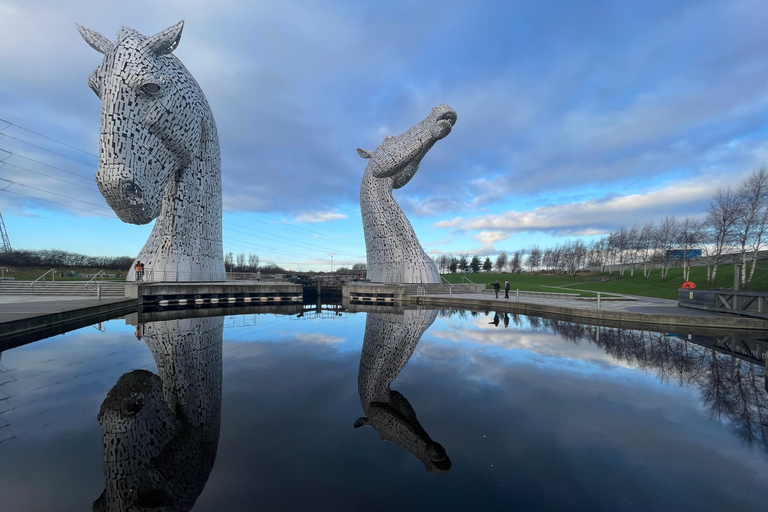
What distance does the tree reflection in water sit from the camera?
4.33 metres

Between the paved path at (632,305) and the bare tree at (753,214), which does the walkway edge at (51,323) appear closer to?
the paved path at (632,305)

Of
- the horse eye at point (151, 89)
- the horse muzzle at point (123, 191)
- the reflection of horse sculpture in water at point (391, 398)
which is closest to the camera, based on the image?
the reflection of horse sculpture in water at point (391, 398)

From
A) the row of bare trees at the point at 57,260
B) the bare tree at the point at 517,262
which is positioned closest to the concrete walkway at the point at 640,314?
the row of bare trees at the point at 57,260

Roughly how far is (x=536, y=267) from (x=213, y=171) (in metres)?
80.6

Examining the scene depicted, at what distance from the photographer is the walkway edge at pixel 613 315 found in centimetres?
1041

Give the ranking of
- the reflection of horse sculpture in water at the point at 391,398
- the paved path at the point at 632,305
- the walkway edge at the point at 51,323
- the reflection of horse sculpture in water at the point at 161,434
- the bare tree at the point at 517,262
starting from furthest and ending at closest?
1. the bare tree at the point at 517,262
2. the paved path at the point at 632,305
3. the walkway edge at the point at 51,323
4. the reflection of horse sculpture in water at the point at 391,398
5. the reflection of horse sculpture in water at the point at 161,434

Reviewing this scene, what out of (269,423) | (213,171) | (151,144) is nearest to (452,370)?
(269,423)

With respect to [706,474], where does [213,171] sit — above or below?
above

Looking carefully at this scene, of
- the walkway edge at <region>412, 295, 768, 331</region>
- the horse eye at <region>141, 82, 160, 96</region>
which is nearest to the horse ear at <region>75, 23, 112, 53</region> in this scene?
the horse eye at <region>141, 82, 160, 96</region>

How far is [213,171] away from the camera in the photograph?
17.3 meters

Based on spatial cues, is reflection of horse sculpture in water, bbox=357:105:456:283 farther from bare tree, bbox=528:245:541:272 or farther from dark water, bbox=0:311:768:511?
bare tree, bbox=528:245:541:272

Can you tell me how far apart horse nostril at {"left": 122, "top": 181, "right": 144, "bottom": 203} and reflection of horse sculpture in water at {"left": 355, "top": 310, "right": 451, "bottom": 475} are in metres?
8.30

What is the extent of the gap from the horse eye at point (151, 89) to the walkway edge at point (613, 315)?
14.6m

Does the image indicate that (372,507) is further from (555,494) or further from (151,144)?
(151,144)
